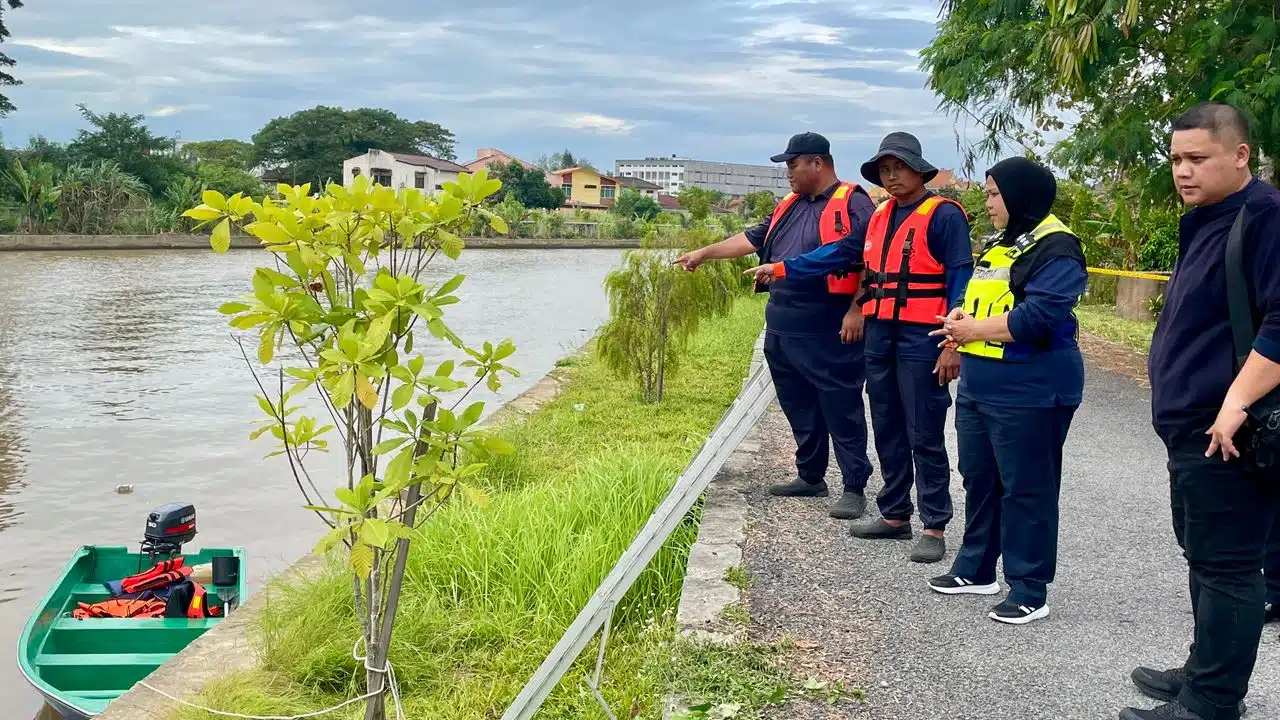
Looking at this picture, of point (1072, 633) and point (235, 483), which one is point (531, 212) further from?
point (1072, 633)

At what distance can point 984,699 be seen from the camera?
11.1 feet

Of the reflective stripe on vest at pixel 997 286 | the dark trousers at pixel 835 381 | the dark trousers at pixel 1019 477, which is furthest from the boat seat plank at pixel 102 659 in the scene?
the reflective stripe on vest at pixel 997 286

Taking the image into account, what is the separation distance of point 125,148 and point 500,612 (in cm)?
5382

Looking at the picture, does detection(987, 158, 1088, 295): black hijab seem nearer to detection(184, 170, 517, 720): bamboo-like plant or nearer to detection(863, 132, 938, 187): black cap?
detection(863, 132, 938, 187): black cap

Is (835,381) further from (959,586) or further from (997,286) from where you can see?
(997,286)

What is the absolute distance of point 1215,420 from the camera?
302cm

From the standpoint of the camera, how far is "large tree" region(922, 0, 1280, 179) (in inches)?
330

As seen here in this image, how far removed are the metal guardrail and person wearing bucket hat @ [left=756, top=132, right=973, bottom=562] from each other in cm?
94

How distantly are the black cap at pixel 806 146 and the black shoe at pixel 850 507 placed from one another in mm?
1667

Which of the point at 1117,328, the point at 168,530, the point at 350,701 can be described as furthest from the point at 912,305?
the point at 1117,328

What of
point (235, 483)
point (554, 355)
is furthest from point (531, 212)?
point (235, 483)

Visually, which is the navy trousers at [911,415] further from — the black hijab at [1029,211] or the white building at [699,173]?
the white building at [699,173]

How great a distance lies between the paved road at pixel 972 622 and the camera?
11.2ft

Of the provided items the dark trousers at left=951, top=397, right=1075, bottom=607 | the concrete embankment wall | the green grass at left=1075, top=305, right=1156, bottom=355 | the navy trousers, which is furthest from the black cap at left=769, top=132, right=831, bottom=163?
the concrete embankment wall
